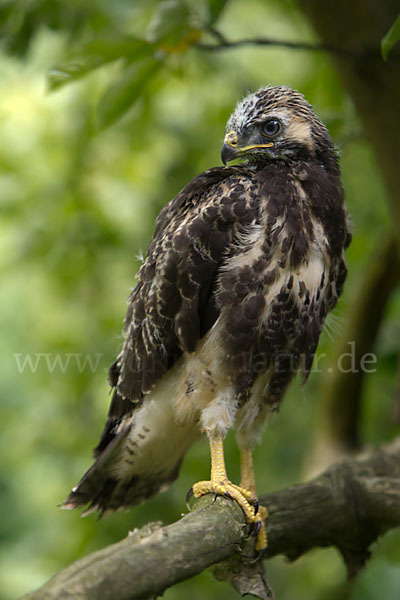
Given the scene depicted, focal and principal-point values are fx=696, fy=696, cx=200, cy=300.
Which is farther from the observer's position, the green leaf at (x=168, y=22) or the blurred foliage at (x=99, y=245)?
the blurred foliage at (x=99, y=245)

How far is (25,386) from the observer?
17.4 ft

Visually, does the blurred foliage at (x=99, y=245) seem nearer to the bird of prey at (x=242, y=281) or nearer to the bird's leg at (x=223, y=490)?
the bird of prey at (x=242, y=281)

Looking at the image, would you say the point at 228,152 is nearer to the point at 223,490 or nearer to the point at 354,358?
the point at 223,490

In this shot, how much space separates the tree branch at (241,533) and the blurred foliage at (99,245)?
867 mm

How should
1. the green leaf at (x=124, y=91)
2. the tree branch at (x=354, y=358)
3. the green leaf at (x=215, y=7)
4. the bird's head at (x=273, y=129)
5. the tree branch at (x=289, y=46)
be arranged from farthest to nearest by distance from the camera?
the tree branch at (x=354, y=358) → the tree branch at (x=289, y=46) → the green leaf at (x=124, y=91) → the bird's head at (x=273, y=129) → the green leaf at (x=215, y=7)

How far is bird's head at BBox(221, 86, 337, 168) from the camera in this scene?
2.70 m

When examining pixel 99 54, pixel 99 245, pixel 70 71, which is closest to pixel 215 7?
pixel 99 54

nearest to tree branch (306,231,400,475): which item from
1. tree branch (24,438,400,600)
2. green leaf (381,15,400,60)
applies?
tree branch (24,438,400,600)

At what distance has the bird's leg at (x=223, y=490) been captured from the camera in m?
2.63

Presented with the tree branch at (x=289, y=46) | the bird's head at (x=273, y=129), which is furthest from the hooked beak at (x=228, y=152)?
the tree branch at (x=289, y=46)

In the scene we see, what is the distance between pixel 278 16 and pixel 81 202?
2040mm

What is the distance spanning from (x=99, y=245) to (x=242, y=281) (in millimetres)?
2013

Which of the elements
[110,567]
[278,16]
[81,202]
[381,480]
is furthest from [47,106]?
[110,567]

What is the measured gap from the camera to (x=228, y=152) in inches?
104
